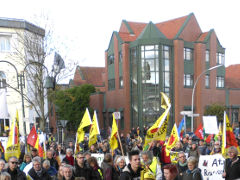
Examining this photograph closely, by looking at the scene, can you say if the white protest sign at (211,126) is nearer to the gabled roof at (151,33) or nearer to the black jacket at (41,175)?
the black jacket at (41,175)

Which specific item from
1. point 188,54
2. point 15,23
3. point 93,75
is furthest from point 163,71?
point 93,75

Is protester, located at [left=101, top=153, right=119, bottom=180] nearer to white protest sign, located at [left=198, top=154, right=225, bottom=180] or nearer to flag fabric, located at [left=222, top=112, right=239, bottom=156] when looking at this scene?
white protest sign, located at [left=198, top=154, right=225, bottom=180]

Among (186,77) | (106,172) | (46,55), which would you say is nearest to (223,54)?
(186,77)

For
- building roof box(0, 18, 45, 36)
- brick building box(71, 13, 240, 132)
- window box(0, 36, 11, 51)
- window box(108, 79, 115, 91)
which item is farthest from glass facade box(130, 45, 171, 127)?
window box(0, 36, 11, 51)

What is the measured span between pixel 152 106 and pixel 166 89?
2487 millimetres

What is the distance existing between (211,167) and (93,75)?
43.2m

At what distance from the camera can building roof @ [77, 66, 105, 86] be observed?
49344 mm

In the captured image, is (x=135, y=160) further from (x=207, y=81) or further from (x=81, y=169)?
(x=207, y=81)

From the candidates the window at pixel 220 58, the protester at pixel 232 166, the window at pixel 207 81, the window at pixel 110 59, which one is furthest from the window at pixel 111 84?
the protester at pixel 232 166

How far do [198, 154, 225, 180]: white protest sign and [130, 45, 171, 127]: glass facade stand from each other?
21.7 meters

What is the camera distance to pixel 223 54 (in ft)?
117

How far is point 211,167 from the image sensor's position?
8.36m

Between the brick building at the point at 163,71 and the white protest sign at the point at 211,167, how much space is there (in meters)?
21.6

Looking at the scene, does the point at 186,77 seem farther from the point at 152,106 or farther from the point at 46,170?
the point at 46,170
